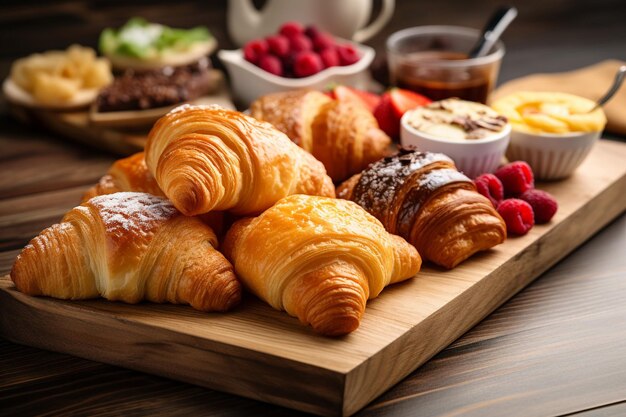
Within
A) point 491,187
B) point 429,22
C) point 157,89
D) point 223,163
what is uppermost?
point 223,163

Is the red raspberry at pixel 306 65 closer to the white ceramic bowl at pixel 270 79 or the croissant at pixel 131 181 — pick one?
the white ceramic bowl at pixel 270 79

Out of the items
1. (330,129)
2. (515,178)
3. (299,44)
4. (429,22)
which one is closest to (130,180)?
(330,129)

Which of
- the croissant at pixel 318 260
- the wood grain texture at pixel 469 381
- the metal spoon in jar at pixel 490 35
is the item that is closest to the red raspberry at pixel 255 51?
the metal spoon in jar at pixel 490 35

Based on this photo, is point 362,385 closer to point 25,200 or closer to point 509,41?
point 25,200

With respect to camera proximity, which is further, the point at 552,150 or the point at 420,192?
the point at 552,150

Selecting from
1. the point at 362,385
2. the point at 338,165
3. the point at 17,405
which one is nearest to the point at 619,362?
the point at 362,385

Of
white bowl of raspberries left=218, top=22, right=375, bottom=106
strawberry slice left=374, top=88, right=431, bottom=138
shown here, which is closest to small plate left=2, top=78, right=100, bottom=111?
white bowl of raspberries left=218, top=22, right=375, bottom=106

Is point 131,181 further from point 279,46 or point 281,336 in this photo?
point 279,46
